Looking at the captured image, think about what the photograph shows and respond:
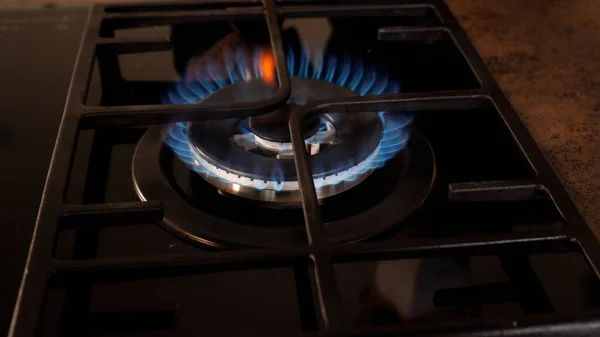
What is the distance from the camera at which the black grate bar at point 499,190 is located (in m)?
0.50

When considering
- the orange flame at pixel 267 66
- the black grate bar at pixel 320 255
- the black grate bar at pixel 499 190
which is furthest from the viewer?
the orange flame at pixel 267 66

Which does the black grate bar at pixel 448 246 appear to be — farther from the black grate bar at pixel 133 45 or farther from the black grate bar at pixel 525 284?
the black grate bar at pixel 133 45

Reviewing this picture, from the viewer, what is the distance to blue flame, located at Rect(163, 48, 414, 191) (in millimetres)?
561

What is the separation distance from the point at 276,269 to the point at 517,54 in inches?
16.1

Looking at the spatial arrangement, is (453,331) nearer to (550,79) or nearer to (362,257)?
(362,257)

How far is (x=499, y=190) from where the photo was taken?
50 centimetres

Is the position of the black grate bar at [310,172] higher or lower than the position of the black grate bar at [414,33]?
lower

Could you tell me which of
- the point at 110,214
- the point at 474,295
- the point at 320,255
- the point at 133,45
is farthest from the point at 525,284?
the point at 133,45

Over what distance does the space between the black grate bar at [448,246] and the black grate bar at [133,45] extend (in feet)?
1.15

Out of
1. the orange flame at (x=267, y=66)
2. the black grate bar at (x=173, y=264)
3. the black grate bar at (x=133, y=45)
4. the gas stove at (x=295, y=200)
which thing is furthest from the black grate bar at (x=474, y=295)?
the black grate bar at (x=133, y=45)

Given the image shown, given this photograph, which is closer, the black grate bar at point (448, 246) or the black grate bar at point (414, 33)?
the black grate bar at point (448, 246)

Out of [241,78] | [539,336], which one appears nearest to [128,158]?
[241,78]

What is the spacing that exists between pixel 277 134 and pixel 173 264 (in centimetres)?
20

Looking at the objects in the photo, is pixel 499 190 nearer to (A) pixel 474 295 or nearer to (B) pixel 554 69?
(A) pixel 474 295
